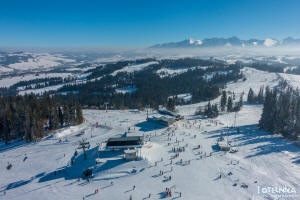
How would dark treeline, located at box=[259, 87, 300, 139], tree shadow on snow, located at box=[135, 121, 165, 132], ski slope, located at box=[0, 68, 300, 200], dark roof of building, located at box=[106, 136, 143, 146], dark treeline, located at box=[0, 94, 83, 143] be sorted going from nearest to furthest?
1. ski slope, located at box=[0, 68, 300, 200]
2. dark roof of building, located at box=[106, 136, 143, 146]
3. dark treeline, located at box=[0, 94, 83, 143]
4. dark treeline, located at box=[259, 87, 300, 139]
5. tree shadow on snow, located at box=[135, 121, 165, 132]

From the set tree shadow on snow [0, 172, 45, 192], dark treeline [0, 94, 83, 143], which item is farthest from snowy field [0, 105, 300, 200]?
dark treeline [0, 94, 83, 143]

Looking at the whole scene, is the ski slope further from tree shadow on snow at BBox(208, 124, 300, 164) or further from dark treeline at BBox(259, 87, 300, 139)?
dark treeline at BBox(259, 87, 300, 139)

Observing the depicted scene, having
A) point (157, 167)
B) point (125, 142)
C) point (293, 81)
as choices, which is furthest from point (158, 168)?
point (293, 81)

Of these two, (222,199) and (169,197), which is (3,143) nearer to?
(169,197)

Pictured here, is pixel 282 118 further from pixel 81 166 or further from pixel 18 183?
pixel 18 183

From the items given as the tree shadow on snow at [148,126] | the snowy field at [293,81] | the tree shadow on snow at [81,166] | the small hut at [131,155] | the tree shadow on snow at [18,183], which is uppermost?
the snowy field at [293,81]

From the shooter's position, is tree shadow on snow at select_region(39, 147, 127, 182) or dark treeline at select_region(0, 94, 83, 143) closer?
tree shadow on snow at select_region(39, 147, 127, 182)

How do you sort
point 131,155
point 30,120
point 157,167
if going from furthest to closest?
1. point 30,120
2. point 131,155
3. point 157,167

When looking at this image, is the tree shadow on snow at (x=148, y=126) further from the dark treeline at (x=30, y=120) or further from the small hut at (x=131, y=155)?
the dark treeline at (x=30, y=120)

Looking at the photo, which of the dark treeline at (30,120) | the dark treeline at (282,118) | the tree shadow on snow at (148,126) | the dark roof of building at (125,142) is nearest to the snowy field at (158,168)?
the tree shadow on snow at (148,126)
